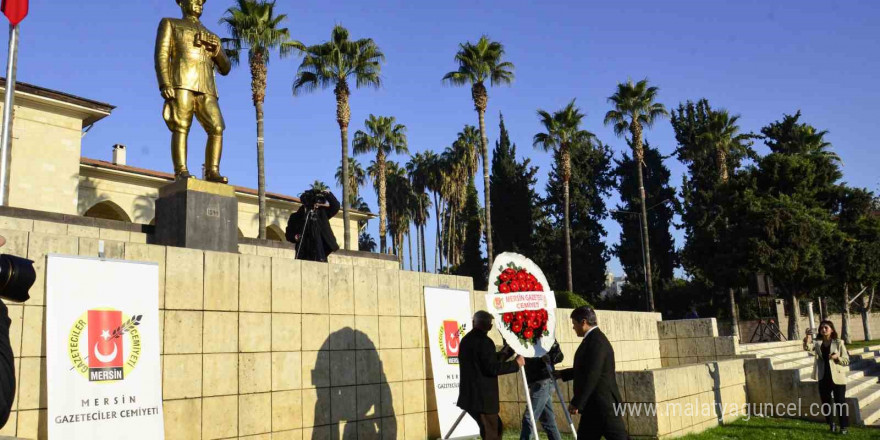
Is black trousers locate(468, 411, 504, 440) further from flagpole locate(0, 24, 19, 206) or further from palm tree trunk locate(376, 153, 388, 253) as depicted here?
palm tree trunk locate(376, 153, 388, 253)

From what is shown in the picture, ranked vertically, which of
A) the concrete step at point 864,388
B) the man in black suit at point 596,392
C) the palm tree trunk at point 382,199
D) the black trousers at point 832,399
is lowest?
the concrete step at point 864,388

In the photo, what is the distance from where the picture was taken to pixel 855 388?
51.1ft

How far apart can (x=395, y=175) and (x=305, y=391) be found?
6236cm

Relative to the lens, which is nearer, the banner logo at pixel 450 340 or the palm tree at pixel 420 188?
the banner logo at pixel 450 340

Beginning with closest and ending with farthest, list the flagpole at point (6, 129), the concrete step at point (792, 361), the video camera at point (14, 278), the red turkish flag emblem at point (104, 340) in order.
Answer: the video camera at point (14, 278) < the red turkish flag emblem at point (104, 340) < the flagpole at point (6, 129) < the concrete step at point (792, 361)

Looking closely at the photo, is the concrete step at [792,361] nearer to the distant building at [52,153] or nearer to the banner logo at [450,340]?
the banner logo at [450,340]

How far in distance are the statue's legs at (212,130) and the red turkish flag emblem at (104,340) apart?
431 centimetres

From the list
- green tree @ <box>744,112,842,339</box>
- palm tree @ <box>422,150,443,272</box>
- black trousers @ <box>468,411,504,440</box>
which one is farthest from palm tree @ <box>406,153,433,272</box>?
black trousers @ <box>468,411,504,440</box>

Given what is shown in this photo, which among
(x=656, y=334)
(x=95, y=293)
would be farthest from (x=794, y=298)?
(x=95, y=293)

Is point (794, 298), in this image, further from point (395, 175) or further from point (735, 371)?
point (395, 175)

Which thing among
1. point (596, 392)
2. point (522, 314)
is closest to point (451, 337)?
point (522, 314)

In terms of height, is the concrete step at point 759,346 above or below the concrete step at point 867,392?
above

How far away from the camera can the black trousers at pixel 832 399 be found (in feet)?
37.3

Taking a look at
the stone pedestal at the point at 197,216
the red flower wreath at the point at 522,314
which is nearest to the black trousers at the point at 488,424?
the red flower wreath at the point at 522,314
